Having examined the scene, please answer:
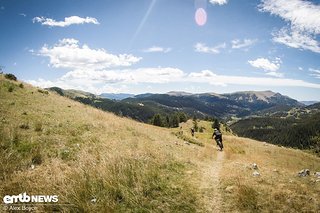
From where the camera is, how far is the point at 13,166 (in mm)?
9148

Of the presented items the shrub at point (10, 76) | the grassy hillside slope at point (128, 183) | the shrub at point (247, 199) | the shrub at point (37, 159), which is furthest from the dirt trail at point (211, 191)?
the shrub at point (10, 76)

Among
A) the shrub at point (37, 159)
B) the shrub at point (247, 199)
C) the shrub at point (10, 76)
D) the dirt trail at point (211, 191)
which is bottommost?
the dirt trail at point (211, 191)

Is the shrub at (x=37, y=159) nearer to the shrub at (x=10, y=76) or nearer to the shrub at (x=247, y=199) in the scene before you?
the shrub at (x=247, y=199)

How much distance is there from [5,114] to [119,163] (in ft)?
39.2

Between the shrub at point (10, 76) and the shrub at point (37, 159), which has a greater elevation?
the shrub at point (10, 76)

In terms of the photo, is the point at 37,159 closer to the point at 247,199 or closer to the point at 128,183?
the point at 128,183

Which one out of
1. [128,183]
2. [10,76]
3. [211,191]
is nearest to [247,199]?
[211,191]

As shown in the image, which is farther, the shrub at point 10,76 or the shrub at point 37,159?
the shrub at point 10,76

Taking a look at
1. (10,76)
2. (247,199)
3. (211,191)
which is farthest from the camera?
(10,76)

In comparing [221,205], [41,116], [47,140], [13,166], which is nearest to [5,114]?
[41,116]

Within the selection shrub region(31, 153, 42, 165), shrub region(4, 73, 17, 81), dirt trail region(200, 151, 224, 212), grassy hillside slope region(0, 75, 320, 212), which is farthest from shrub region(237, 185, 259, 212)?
shrub region(4, 73, 17, 81)

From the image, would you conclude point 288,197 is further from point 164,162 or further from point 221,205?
point 164,162

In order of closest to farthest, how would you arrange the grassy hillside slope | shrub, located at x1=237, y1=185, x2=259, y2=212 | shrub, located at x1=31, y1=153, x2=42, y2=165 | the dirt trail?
the grassy hillside slope < shrub, located at x1=237, y1=185, x2=259, y2=212 < the dirt trail < shrub, located at x1=31, y1=153, x2=42, y2=165

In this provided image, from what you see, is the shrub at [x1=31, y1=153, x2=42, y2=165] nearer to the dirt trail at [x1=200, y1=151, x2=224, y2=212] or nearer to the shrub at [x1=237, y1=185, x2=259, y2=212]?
the dirt trail at [x1=200, y1=151, x2=224, y2=212]
